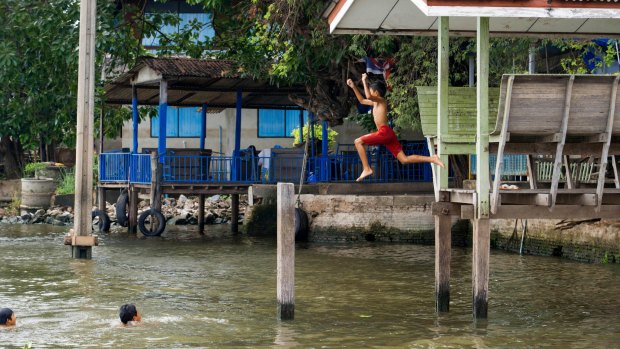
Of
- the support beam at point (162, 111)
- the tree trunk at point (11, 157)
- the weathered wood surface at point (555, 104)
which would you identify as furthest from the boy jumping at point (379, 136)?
the tree trunk at point (11, 157)

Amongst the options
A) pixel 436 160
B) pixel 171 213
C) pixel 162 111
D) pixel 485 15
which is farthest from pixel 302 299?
pixel 171 213

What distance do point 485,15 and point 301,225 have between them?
45.5ft

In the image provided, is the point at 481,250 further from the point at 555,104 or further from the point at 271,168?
the point at 271,168

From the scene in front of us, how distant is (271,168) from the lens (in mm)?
27234

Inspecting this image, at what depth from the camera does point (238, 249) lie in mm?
23734

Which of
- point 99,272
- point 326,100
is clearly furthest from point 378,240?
point 99,272

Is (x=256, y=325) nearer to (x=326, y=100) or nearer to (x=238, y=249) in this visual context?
(x=238, y=249)

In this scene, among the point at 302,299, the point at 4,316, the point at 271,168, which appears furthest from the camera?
the point at 271,168

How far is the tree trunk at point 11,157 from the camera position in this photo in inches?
1474

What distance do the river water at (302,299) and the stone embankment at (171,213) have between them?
7286mm

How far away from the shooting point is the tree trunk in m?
37.4

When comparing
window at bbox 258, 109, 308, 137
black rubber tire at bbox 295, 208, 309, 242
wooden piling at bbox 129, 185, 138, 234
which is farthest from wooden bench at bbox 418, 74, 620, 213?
window at bbox 258, 109, 308, 137

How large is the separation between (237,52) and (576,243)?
10.1 meters

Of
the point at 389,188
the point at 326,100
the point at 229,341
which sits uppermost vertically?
the point at 326,100
